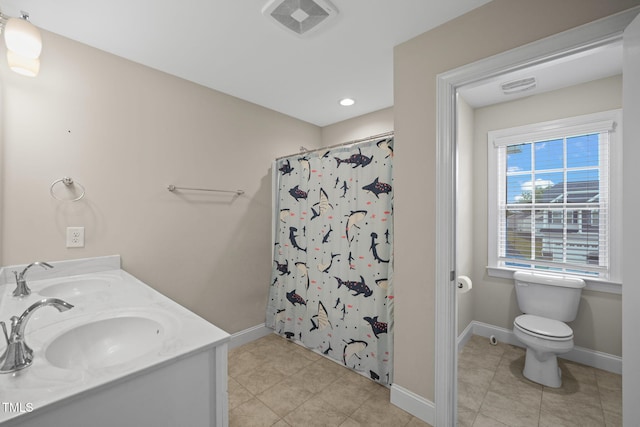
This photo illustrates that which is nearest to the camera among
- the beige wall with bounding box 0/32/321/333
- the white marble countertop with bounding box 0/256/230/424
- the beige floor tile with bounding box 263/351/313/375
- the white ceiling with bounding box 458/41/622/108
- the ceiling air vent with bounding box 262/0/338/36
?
the white marble countertop with bounding box 0/256/230/424

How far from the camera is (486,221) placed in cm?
277

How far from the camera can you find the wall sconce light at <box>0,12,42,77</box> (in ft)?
3.98

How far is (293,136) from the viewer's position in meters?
3.12

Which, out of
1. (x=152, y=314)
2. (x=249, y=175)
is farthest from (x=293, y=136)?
(x=152, y=314)

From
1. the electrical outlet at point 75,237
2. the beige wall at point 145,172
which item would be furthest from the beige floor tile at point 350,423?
the electrical outlet at point 75,237

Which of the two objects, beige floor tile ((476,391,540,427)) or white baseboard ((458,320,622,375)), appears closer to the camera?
beige floor tile ((476,391,540,427))

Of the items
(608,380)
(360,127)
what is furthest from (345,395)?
(360,127)

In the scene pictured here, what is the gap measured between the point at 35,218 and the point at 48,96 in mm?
723

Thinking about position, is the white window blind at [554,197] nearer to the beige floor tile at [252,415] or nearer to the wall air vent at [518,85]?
the wall air vent at [518,85]

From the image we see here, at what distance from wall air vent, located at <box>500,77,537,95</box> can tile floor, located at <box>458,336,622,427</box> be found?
2306 mm

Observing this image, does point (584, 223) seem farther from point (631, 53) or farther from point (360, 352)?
point (360, 352)

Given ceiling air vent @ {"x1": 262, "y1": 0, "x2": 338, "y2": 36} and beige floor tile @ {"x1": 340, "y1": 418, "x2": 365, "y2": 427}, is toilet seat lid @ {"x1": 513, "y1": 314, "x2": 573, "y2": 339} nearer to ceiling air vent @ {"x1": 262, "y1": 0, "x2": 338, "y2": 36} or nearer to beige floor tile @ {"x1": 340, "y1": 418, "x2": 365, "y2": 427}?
beige floor tile @ {"x1": 340, "y1": 418, "x2": 365, "y2": 427}

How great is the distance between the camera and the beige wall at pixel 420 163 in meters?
1.44

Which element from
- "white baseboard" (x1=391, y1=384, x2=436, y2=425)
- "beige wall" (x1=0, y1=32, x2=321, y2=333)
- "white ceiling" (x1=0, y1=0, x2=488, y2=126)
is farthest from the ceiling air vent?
"white baseboard" (x1=391, y1=384, x2=436, y2=425)
